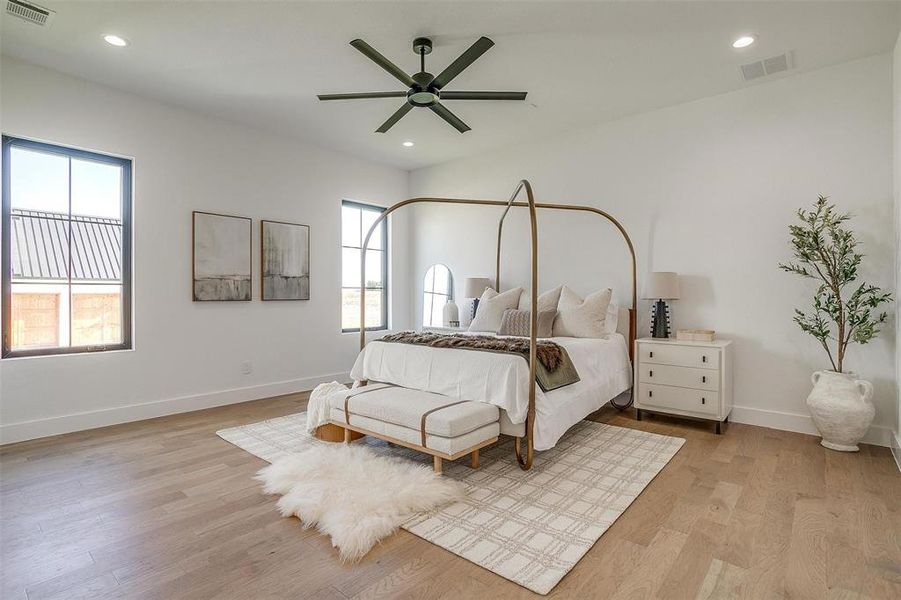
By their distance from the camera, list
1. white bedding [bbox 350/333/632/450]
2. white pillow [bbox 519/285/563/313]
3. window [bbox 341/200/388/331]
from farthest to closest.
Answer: window [bbox 341/200/388/331], white pillow [bbox 519/285/563/313], white bedding [bbox 350/333/632/450]

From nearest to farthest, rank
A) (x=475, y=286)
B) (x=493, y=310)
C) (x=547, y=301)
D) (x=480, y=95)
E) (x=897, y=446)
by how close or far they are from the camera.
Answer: (x=897, y=446) < (x=480, y=95) < (x=547, y=301) < (x=493, y=310) < (x=475, y=286)

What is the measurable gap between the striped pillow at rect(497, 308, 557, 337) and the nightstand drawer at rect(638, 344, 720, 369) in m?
0.79

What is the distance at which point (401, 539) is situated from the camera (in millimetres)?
2051

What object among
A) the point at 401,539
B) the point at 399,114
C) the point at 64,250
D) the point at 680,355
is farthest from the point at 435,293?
the point at 401,539

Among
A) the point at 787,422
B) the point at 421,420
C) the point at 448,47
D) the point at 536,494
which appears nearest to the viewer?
the point at 536,494

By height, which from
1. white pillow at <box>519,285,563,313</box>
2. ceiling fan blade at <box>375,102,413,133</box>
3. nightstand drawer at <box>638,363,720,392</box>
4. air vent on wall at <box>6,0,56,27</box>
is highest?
air vent on wall at <box>6,0,56,27</box>

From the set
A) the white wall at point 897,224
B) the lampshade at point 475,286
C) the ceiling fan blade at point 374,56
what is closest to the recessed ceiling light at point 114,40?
the ceiling fan blade at point 374,56

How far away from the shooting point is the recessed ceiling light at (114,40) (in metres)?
3.07

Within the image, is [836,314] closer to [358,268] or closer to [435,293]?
[435,293]

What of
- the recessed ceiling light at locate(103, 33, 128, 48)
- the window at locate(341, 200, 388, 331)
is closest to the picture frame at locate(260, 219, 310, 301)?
the window at locate(341, 200, 388, 331)

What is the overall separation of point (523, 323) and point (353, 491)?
2213 mm

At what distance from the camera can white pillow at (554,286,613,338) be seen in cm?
405

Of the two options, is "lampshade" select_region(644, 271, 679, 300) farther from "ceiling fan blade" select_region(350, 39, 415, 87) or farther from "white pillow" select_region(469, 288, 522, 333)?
"ceiling fan blade" select_region(350, 39, 415, 87)

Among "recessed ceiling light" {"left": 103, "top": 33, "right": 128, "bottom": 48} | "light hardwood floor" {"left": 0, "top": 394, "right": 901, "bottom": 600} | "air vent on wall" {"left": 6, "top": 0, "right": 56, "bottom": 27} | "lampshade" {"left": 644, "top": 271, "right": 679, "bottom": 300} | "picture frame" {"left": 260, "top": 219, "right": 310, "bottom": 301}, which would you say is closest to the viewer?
"light hardwood floor" {"left": 0, "top": 394, "right": 901, "bottom": 600}
